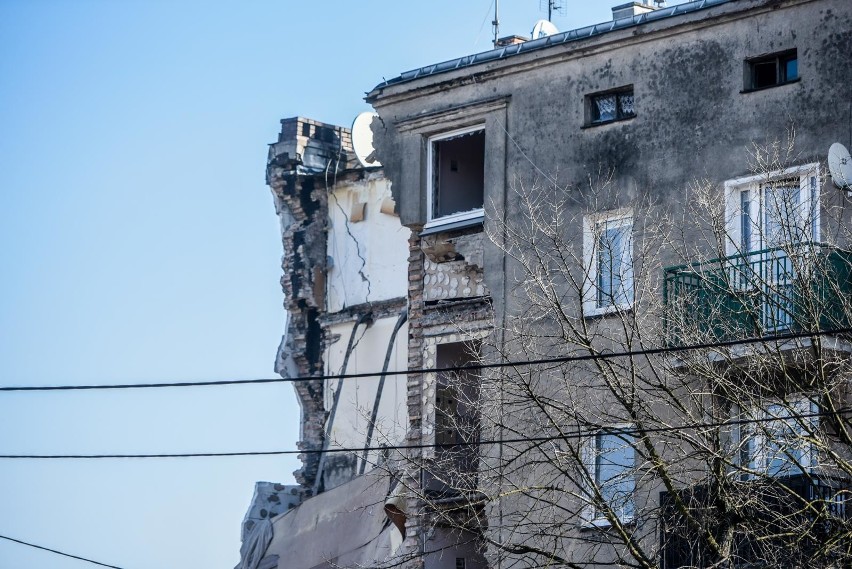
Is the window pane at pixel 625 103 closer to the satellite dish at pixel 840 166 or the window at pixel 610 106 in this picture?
the window at pixel 610 106

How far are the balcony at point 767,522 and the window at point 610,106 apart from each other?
19.0 feet

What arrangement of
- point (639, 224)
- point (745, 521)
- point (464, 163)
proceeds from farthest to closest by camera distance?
point (464, 163) < point (639, 224) < point (745, 521)

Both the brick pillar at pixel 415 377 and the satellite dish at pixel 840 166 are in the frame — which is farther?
the brick pillar at pixel 415 377

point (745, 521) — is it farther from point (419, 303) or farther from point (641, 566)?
point (419, 303)

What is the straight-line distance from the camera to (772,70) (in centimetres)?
2309

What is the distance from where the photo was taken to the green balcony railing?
19.4 metres

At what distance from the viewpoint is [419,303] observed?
2658 cm

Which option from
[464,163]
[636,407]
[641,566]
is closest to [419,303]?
[464,163]

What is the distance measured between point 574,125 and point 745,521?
7.32 m

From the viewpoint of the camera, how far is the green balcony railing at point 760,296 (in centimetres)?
1942

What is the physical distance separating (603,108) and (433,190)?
10.1 ft

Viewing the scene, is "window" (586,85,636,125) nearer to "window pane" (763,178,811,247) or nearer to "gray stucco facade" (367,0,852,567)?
"gray stucco facade" (367,0,852,567)

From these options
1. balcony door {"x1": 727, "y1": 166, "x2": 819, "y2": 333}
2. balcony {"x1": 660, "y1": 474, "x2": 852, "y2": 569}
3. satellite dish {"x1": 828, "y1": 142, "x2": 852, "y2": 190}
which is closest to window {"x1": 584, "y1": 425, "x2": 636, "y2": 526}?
balcony {"x1": 660, "y1": 474, "x2": 852, "y2": 569}

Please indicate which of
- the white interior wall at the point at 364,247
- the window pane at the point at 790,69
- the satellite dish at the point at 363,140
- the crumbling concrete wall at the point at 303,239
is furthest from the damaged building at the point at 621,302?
the satellite dish at the point at 363,140
